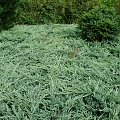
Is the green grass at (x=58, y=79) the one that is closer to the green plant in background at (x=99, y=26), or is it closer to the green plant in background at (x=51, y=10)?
the green plant in background at (x=99, y=26)

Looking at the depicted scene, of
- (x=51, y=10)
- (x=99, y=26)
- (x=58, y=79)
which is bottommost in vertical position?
(x=51, y=10)

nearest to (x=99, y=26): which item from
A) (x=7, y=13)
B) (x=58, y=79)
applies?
(x=58, y=79)

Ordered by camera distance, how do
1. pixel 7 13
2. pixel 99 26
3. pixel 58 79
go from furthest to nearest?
pixel 7 13 → pixel 99 26 → pixel 58 79

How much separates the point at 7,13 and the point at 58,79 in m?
2.55

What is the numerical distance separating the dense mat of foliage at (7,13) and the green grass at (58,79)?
2.17 feet

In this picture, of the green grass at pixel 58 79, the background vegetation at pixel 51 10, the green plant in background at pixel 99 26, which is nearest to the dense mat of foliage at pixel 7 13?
the green grass at pixel 58 79

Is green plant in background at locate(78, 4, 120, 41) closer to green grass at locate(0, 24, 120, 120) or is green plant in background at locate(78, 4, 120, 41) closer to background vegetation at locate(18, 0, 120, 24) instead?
green grass at locate(0, 24, 120, 120)

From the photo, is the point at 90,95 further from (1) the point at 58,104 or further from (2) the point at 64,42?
(2) the point at 64,42

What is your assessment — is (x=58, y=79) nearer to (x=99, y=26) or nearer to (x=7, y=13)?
(x=99, y=26)

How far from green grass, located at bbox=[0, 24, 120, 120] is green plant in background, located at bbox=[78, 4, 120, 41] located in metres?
0.14

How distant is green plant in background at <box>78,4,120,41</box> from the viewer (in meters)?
4.39

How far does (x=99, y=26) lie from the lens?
439 centimetres

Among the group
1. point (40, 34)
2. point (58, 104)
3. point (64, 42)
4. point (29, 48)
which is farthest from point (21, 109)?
point (40, 34)

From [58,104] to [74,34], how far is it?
2298mm
